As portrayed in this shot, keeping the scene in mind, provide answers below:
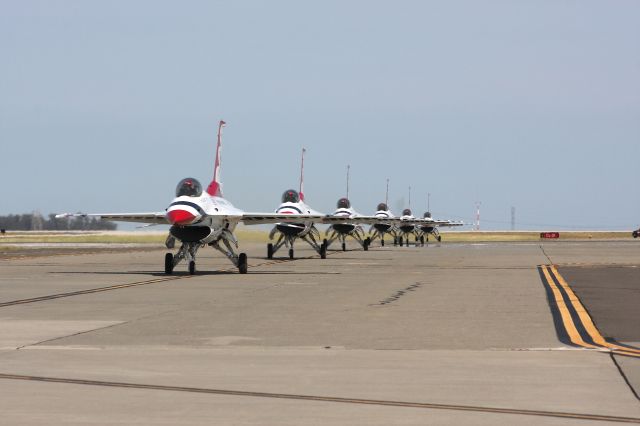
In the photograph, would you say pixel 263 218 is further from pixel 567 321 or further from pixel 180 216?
pixel 567 321

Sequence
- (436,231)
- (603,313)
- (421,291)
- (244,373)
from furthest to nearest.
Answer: (436,231) < (421,291) < (603,313) < (244,373)

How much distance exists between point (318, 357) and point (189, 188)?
22461mm

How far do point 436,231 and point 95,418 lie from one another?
382 feet

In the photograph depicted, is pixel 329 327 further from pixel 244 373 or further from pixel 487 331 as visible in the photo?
pixel 244 373

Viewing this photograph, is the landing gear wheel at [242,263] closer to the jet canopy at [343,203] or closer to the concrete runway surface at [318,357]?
the concrete runway surface at [318,357]

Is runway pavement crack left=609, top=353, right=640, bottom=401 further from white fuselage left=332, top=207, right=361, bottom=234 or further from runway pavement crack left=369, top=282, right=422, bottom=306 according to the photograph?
white fuselage left=332, top=207, right=361, bottom=234

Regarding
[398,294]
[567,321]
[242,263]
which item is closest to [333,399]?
[567,321]

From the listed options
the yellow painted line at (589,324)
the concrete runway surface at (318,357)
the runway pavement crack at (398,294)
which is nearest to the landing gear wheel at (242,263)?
the runway pavement crack at (398,294)

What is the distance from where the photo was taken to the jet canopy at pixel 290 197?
5172 centimetres

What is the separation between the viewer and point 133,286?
95.0ft

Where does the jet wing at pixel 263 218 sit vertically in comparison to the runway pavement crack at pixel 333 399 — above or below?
above

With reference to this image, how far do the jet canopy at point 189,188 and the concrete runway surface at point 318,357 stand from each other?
8149 millimetres

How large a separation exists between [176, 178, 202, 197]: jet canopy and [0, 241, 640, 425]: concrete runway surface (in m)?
8.15

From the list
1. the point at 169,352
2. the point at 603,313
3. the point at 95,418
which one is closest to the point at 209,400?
the point at 95,418
